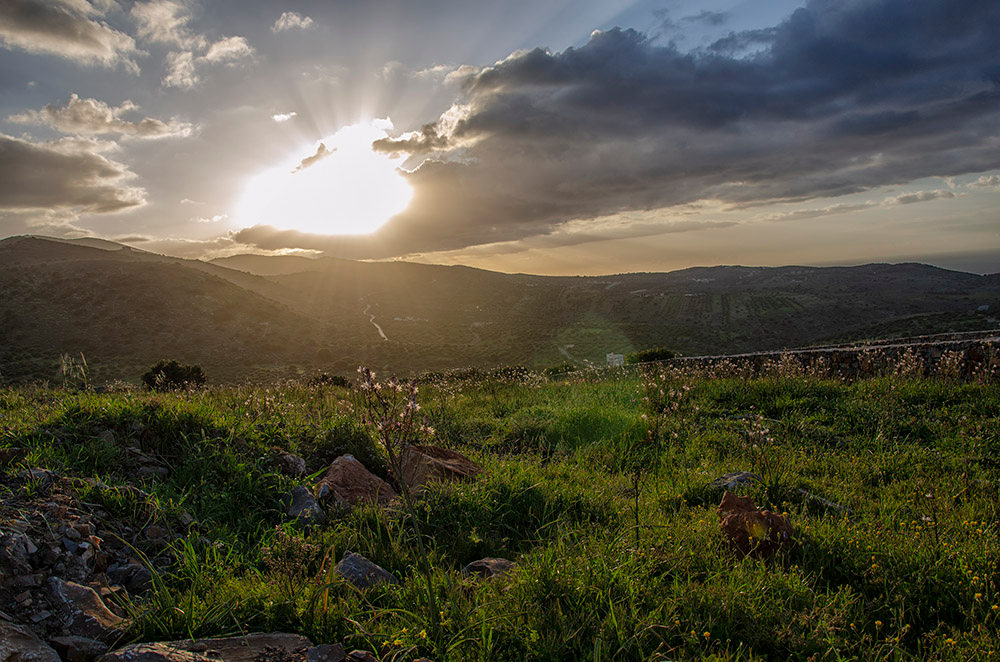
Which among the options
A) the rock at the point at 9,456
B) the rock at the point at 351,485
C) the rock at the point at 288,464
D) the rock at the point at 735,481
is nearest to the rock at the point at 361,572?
the rock at the point at 351,485

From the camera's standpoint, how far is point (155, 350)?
41.8m

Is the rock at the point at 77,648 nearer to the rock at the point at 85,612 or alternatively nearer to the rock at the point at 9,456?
the rock at the point at 85,612

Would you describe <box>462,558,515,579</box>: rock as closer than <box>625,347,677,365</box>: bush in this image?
Yes

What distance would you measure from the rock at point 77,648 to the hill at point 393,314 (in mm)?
29212

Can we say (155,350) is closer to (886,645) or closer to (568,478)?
(568,478)

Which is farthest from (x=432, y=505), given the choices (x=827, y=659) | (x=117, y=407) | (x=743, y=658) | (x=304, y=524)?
(x=117, y=407)

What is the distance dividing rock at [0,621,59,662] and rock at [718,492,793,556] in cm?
364

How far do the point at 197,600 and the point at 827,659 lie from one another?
3.09 metres

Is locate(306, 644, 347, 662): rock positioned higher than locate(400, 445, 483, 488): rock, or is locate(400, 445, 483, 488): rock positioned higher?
locate(306, 644, 347, 662): rock

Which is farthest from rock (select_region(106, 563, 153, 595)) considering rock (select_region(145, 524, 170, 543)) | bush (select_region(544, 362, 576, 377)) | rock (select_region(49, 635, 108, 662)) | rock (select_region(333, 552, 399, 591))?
bush (select_region(544, 362, 576, 377))

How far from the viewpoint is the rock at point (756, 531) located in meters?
3.38

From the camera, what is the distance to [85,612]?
2.43m

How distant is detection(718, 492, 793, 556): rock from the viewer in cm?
338

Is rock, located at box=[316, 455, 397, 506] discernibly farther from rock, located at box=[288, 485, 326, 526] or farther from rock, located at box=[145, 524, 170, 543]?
rock, located at box=[145, 524, 170, 543]
